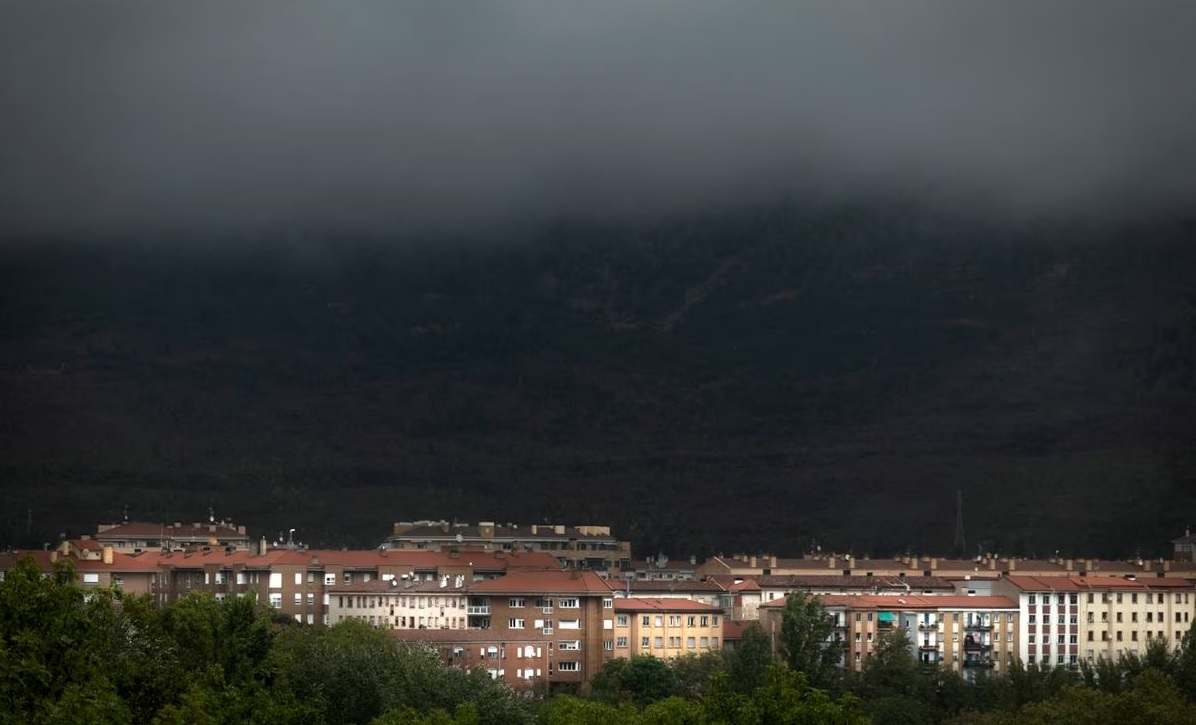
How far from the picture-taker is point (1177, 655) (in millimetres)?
147375

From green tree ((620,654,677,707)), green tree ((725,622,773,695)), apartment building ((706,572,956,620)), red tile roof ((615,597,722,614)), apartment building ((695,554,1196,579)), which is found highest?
apartment building ((695,554,1196,579))

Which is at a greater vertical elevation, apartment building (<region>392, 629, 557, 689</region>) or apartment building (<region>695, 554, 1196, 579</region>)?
apartment building (<region>695, 554, 1196, 579</region>)

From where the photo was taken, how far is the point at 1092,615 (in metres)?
166

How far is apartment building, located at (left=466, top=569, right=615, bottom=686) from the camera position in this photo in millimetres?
146250

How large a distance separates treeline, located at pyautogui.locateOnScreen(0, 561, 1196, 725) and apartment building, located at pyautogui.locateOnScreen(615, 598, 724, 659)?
562cm

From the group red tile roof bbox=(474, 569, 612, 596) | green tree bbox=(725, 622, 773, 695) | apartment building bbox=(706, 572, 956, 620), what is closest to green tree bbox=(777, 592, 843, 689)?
green tree bbox=(725, 622, 773, 695)

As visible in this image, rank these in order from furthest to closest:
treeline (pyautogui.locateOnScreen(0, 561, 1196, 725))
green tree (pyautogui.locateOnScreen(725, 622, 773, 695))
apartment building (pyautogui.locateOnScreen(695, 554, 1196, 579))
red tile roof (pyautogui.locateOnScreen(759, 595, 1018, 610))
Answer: apartment building (pyautogui.locateOnScreen(695, 554, 1196, 579)) → red tile roof (pyautogui.locateOnScreen(759, 595, 1018, 610)) → green tree (pyautogui.locateOnScreen(725, 622, 773, 695)) → treeline (pyautogui.locateOnScreen(0, 561, 1196, 725))

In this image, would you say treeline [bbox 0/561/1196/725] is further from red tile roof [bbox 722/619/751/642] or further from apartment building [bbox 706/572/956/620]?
apartment building [bbox 706/572/956/620]

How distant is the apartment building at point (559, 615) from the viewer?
146250mm

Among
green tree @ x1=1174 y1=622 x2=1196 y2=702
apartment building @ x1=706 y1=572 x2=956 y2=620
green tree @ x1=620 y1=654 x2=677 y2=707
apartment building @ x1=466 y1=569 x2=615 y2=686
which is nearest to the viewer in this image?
green tree @ x1=620 y1=654 x2=677 y2=707

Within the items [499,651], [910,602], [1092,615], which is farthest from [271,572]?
[1092,615]

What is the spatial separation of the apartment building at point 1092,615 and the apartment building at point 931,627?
2320 millimetres

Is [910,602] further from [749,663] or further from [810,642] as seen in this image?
[749,663]

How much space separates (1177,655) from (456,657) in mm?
43152
